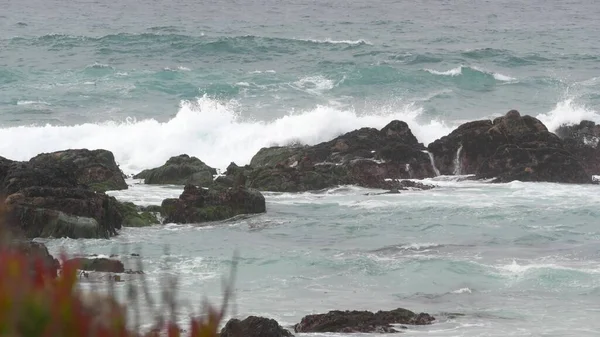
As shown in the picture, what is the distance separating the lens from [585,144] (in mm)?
26516

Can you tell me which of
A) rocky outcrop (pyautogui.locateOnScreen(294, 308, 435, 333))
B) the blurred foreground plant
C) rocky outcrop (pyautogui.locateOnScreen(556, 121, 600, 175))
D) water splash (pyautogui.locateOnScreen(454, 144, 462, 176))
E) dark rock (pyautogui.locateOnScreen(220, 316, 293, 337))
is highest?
rocky outcrop (pyautogui.locateOnScreen(556, 121, 600, 175))

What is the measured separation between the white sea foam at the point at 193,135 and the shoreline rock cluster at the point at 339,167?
5822 millimetres

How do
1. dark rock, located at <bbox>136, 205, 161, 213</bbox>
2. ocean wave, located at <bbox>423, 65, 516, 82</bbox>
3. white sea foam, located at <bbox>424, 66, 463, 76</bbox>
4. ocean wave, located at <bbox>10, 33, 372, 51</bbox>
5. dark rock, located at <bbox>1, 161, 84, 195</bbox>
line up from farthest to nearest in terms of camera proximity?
ocean wave, located at <bbox>10, 33, 372, 51</bbox>, white sea foam, located at <bbox>424, 66, 463, 76</bbox>, ocean wave, located at <bbox>423, 65, 516, 82</bbox>, dark rock, located at <bbox>136, 205, 161, 213</bbox>, dark rock, located at <bbox>1, 161, 84, 195</bbox>

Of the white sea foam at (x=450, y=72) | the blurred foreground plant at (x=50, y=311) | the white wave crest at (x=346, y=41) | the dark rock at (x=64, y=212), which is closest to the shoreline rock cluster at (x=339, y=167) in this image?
the dark rock at (x=64, y=212)

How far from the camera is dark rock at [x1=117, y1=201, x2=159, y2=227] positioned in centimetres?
1784

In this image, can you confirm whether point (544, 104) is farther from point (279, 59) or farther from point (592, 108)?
point (279, 59)

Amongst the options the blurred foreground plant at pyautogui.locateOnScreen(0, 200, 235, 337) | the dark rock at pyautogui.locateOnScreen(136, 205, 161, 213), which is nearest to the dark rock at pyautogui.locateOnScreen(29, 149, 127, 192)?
the dark rock at pyautogui.locateOnScreen(136, 205, 161, 213)

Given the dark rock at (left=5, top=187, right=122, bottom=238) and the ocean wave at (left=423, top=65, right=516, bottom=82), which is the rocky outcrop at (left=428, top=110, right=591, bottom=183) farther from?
the ocean wave at (left=423, top=65, right=516, bottom=82)

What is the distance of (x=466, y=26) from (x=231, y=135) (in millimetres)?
29042

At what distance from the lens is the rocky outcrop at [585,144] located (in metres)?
25.5

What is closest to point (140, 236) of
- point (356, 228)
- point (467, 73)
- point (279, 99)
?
point (356, 228)

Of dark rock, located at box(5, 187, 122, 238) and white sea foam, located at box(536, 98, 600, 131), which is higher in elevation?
white sea foam, located at box(536, 98, 600, 131)

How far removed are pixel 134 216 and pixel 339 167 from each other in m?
6.92

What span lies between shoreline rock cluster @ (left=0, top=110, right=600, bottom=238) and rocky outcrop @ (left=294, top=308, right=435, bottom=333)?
740 centimetres
